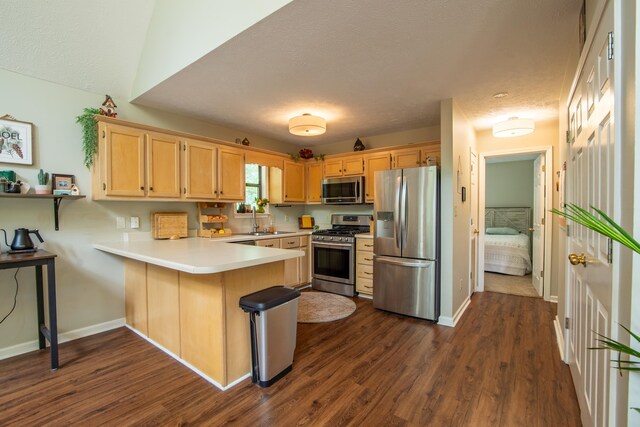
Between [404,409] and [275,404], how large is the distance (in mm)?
823

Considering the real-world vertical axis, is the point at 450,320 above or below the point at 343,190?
below

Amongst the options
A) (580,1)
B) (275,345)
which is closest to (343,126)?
(580,1)

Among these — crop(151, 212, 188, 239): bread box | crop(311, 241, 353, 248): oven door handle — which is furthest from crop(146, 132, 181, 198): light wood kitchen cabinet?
crop(311, 241, 353, 248): oven door handle

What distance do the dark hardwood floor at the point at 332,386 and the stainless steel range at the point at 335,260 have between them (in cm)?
124

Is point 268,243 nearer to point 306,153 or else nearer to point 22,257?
point 306,153

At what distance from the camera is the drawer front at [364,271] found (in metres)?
3.93

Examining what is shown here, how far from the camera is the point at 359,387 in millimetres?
2012

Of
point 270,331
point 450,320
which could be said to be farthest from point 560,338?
point 270,331

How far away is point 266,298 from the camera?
199cm

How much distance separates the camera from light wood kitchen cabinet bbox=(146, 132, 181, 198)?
3.02 metres

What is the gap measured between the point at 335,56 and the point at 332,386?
2451mm

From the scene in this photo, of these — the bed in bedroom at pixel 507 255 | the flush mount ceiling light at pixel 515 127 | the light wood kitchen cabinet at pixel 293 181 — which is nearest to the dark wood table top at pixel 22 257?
the light wood kitchen cabinet at pixel 293 181

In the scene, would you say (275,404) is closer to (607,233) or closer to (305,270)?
(607,233)

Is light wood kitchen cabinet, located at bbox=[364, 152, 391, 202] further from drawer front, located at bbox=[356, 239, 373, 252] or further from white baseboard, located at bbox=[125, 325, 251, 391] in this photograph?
white baseboard, located at bbox=[125, 325, 251, 391]
